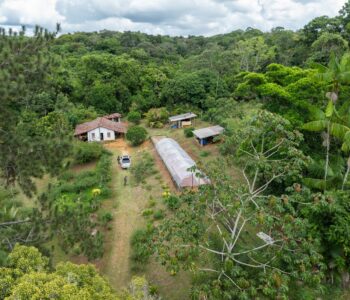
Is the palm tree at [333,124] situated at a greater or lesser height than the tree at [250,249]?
greater

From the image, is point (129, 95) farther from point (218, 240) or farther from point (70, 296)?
point (70, 296)

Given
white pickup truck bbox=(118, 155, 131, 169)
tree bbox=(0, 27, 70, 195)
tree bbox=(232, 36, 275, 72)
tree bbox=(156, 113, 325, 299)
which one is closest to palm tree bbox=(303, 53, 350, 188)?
tree bbox=(156, 113, 325, 299)

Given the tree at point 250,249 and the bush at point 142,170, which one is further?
the bush at point 142,170

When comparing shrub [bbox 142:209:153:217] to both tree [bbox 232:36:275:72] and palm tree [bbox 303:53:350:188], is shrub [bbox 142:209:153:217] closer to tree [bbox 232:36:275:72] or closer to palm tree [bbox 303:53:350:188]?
palm tree [bbox 303:53:350:188]

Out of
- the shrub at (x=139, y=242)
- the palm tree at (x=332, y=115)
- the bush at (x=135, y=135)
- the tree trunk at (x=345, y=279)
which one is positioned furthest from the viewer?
the bush at (x=135, y=135)

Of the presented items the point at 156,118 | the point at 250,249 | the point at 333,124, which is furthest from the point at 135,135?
the point at 250,249

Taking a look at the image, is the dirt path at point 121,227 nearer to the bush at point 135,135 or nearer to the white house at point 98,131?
the bush at point 135,135

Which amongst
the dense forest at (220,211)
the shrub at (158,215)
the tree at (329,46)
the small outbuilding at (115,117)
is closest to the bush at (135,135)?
the small outbuilding at (115,117)
